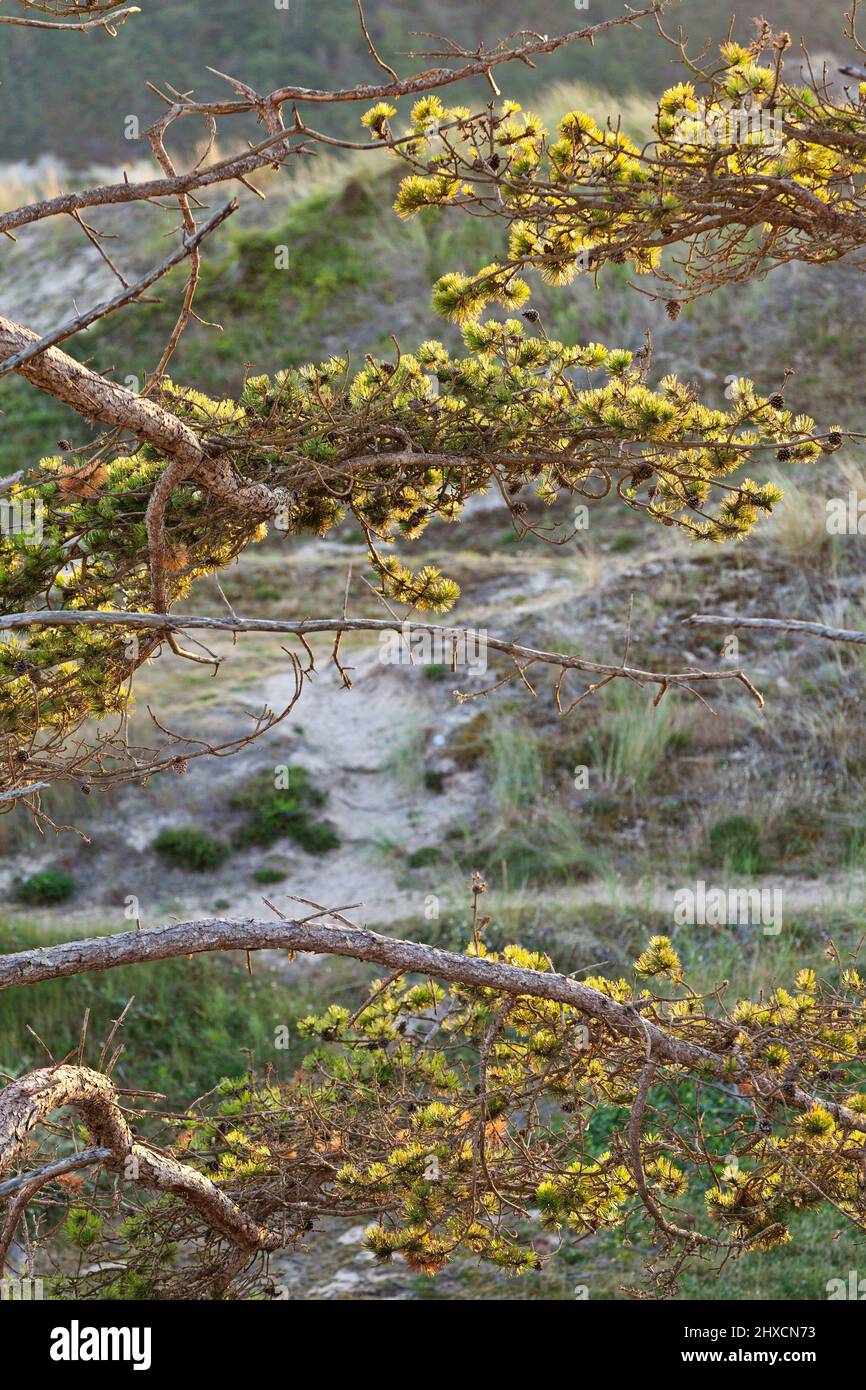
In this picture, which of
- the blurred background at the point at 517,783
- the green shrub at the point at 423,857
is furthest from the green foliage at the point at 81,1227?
the green shrub at the point at 423,857

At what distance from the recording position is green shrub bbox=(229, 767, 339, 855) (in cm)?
950

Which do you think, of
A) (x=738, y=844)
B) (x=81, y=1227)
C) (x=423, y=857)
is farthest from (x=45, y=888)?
(x=81, y=1227)

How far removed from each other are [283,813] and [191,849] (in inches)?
26.0

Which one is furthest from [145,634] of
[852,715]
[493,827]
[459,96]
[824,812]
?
[459,96]

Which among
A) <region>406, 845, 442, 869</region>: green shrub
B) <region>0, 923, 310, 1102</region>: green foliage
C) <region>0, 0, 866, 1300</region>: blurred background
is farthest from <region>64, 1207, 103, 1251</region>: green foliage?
<region>406, 845, 442, 869</region>: green shrub

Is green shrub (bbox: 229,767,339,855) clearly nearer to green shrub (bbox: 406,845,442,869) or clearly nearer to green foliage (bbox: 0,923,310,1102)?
green shrub (bbox: 406,845,442,869)

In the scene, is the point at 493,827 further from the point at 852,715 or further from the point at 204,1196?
the point at 204,1196

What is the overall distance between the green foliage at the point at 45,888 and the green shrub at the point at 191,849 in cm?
63

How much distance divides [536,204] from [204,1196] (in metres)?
3.10

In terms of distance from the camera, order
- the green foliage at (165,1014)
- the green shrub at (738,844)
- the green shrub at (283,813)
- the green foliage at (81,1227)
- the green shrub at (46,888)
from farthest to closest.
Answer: the green shrub at (283,813) < the green shrub at (46,888) < the green shrub at (738,844) < the green foliage at (165,1014) < the green foliage at (81,1227)

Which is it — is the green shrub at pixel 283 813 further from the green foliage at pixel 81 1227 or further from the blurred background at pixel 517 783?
the green foliage at pixel 81 1227

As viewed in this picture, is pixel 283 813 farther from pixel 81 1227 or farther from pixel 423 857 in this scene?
pixel 81 1227

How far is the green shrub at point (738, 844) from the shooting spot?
8.66 meters

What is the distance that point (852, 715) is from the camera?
9.55 meters
